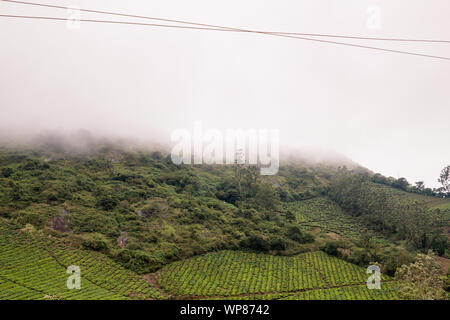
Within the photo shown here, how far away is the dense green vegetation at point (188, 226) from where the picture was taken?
3900 centimetres

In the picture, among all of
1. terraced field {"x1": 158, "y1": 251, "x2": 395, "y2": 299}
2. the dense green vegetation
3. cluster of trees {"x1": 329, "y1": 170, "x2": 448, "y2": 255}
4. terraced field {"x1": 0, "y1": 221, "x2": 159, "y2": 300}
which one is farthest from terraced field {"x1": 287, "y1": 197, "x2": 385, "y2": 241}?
terraced field {"x1": 0, "y1": 221, "x2": 159, "y2": 300}

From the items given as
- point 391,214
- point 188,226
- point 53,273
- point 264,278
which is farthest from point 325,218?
point 53,273

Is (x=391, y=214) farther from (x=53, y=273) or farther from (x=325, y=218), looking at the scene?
(x=53, y=273)

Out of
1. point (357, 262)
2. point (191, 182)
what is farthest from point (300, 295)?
point (191, 182)

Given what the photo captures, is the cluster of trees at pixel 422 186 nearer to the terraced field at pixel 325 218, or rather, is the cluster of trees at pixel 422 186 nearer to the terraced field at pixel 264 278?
the terraced field at pixel 325 218

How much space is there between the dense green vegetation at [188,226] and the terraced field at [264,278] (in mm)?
195

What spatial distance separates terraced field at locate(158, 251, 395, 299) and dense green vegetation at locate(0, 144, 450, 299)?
195mm

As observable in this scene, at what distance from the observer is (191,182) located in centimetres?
7531

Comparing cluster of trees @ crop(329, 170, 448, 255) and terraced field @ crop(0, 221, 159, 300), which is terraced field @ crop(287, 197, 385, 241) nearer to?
cluster of trees @ crop(329, 170, 448, 255)

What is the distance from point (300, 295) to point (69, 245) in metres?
33.6

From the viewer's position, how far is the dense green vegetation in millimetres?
39000

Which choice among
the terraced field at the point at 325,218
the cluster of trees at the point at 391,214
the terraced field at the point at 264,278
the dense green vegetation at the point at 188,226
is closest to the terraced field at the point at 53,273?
the dense green vegetation at the point at 188,226

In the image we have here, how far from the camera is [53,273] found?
3316 centimetres
